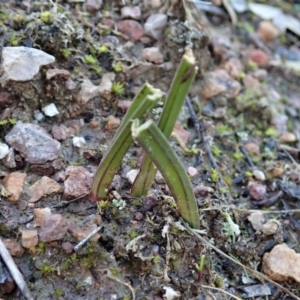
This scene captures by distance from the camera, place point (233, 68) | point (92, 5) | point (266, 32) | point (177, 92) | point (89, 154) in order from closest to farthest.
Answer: point (177, 92) < point (89, 154) < point (92, 5) < point (233, 68) < point (266, 32)

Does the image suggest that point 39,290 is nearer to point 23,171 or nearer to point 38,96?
point 23,171

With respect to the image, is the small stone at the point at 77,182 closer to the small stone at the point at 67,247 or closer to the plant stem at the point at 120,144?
the plant stem at the point at 120,144

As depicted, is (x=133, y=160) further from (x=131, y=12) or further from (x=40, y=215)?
(x=131, y=12)

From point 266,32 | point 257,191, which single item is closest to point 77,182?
point 257,191

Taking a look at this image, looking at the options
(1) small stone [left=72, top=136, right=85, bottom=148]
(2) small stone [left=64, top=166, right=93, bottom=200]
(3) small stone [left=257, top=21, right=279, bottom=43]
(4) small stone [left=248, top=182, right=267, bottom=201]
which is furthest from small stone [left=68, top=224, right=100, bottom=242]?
(3) small stone [left=257, top=21, right=279, bottom=43]

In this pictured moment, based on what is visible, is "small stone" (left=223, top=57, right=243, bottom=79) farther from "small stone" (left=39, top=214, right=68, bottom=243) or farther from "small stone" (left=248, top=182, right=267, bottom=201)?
"small stone" (left=39, top=214, right=68, bottom=243)
